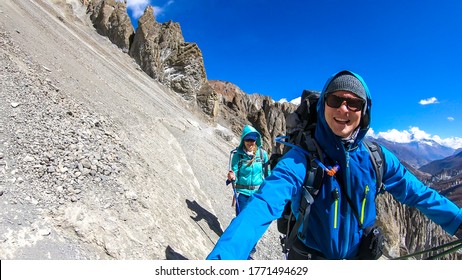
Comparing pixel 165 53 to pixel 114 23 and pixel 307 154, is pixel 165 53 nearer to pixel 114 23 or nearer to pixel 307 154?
pixel 114 23

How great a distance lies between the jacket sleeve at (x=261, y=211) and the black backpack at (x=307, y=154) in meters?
0.11

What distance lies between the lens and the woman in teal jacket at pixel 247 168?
809 centimetres

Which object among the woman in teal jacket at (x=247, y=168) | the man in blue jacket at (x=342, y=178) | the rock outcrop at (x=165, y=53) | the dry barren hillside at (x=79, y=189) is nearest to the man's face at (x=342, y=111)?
the man in blue jacket at (x=342, y=178)

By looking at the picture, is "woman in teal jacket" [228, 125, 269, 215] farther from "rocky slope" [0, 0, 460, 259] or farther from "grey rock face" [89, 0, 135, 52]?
"grey rock face" [89, 0, 135, 52]

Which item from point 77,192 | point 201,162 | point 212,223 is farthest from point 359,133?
point 201,162

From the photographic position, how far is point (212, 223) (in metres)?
8.99

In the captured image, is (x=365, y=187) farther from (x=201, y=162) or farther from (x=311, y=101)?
(x=201, y=162)

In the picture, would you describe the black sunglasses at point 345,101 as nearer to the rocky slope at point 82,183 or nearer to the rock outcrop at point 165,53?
the rocky slope at point 82,183

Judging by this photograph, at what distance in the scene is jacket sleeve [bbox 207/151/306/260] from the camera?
6.83 feet

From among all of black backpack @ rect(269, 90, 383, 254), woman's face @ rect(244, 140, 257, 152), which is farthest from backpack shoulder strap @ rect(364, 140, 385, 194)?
woman's face @ rect(244, 140, 257, 152)

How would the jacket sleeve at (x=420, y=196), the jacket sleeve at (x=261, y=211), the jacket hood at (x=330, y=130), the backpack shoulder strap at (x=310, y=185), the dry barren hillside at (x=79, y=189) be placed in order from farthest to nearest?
the dry barren hillside at (x=79, y=189)
the jacket sleeve at (x=420, y=196)
the jacket hood at (x=330, y=130)
the backpack shoulder strap at (x=310, y=185)
the jacket sleeve at (x=261, y=211)

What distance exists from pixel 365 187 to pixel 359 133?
0.53 m

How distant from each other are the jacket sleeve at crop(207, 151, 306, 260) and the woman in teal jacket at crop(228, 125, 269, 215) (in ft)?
17.1

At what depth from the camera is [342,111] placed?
2859mm
